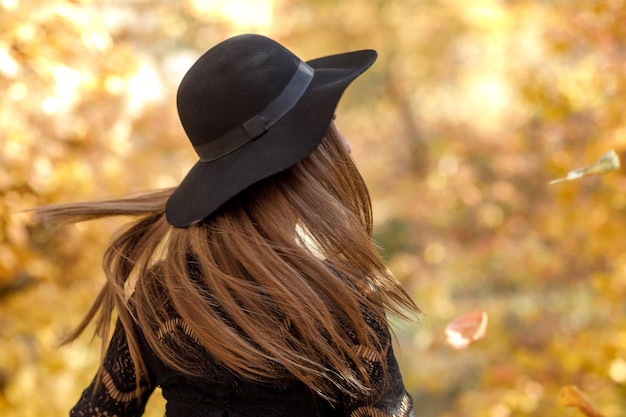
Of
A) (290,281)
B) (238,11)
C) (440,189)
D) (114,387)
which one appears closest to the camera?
(290,281)

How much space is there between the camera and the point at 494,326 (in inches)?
185

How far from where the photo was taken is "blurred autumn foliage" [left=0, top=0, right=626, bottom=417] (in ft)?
8.79

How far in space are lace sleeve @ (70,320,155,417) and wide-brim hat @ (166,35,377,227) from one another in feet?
1.21

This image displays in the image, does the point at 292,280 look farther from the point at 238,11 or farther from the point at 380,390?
the point at 238,11

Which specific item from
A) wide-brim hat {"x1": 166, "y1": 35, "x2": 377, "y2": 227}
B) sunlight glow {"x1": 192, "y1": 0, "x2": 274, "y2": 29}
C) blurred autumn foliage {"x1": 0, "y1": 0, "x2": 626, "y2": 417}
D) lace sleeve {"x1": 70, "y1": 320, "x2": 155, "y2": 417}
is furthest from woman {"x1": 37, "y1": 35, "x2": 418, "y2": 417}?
sunlight glow {"x1": 192, "y1": 0, "x2": 274, "y2": 29}

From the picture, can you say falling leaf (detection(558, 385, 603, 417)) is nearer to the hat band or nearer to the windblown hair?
the windblown hair

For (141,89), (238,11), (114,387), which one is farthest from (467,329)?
(238,11)

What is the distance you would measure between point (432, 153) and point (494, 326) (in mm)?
4575

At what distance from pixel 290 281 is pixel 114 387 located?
56 cm

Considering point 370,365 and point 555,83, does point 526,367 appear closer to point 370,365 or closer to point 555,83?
point 555,83

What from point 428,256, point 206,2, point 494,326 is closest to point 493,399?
point 494,326

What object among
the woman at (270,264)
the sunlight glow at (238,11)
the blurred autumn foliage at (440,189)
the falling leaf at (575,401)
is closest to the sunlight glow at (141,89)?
the blurred autumn foliage at (440,189)

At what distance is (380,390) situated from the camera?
1.37 meters

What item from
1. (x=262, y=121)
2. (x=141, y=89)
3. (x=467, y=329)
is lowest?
(x=467, y=329)
